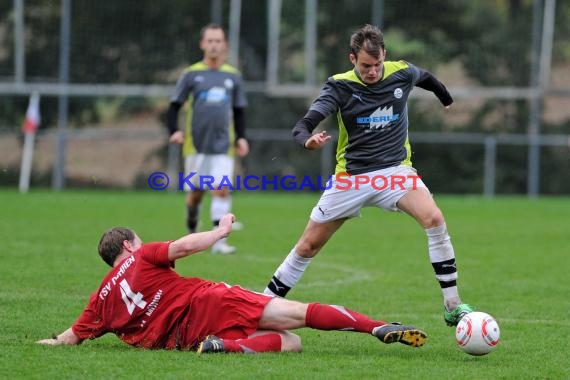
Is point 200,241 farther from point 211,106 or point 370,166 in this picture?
point 211,106

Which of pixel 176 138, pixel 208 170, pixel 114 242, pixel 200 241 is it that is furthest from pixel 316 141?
pixel 208 170

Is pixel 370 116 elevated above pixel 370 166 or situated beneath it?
elevated above

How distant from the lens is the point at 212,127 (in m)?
13.2

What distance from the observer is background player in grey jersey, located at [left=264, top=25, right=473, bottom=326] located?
744 cm

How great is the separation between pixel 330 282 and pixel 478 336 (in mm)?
3779

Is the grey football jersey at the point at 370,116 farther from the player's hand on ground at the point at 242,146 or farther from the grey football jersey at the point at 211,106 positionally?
the grey football jersey at the point at 211,106

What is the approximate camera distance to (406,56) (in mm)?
23516

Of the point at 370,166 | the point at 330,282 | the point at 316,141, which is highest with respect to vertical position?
the point at 316,141

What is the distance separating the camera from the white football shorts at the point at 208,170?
1294 cm

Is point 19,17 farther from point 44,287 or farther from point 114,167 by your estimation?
point 44,287

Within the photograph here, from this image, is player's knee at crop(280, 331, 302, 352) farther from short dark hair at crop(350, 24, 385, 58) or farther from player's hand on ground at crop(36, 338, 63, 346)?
short dark hair at crop(350, 24, 385, 58)

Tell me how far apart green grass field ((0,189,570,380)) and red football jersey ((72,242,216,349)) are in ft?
0.50

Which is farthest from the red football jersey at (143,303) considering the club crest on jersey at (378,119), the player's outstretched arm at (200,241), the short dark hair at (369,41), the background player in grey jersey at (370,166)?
the short dark hair at (369,41)

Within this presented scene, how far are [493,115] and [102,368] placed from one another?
62.1 ft
